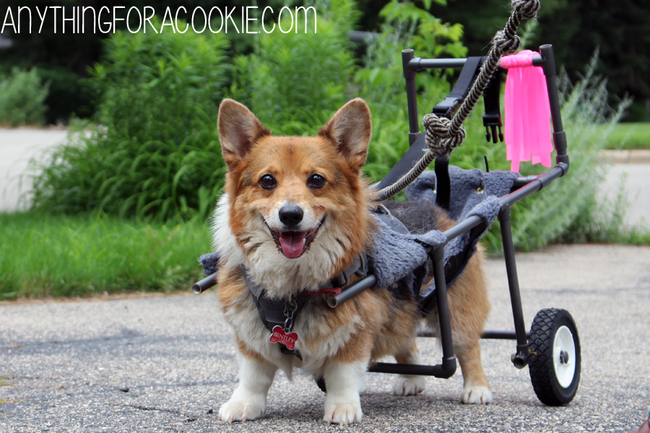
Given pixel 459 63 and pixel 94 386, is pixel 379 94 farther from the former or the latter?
pixel 94 386

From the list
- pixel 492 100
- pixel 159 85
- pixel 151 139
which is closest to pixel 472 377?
pixel 492 100

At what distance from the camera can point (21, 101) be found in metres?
23.6

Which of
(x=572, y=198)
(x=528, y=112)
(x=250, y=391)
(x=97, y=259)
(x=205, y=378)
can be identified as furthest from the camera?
(x=572, y=198)

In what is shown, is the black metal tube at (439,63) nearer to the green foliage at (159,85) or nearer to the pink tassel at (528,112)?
the pink tassel at (528,112)

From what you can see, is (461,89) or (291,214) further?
(461,89)

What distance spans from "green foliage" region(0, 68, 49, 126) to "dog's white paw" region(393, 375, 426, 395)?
21.3 meters

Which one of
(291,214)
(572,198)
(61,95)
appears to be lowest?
(572,198)

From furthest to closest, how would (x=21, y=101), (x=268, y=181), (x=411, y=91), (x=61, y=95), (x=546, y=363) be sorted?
(x=61, y=95)
(x=21, y=101)
(x=411, y=91)
(x=546, y=363)
(x=268, y=181)

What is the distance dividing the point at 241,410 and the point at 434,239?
1.02 metres

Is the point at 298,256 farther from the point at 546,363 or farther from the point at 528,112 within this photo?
the point at 528,112

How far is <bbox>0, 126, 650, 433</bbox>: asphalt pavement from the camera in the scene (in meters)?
3.01

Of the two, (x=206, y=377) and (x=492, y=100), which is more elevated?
(x=492, y=100)

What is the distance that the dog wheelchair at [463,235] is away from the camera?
302 centimetres

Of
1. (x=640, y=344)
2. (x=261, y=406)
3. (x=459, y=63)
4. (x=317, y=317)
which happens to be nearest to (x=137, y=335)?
(x=261, y=406)
